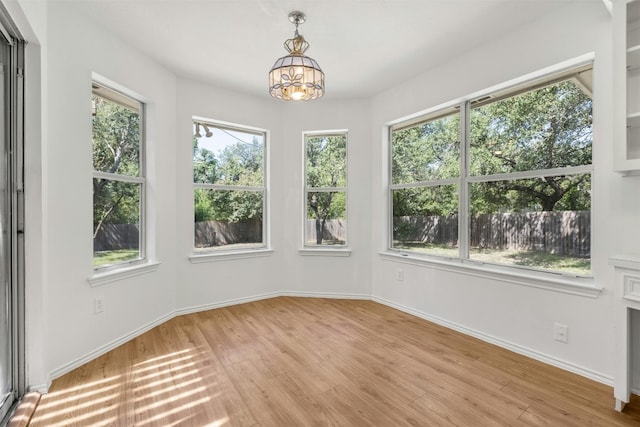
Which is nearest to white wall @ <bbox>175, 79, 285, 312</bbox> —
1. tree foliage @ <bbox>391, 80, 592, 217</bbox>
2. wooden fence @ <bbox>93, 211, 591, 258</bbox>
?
wooden fence @ <bbox>93, 211, 591, 258</bbox>

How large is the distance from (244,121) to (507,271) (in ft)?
11.2

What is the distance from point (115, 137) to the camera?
9.83ft

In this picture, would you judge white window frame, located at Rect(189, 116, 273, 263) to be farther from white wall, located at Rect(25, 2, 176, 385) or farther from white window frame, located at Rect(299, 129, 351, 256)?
white wall, located at Rect(25, 2, 176, 385)

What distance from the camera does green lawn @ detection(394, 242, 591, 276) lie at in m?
2.45

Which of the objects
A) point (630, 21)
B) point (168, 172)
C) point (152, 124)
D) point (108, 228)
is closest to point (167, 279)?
point (108, 228)

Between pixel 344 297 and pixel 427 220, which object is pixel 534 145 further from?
pixel 344 297

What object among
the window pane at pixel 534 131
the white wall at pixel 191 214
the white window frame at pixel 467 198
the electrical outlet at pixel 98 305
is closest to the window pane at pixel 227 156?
the white wall at pixel 191 214

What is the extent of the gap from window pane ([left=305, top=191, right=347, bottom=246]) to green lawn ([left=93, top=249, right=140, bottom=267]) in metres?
2.13

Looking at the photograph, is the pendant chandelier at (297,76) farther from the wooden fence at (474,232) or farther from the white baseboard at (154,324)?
the white baseboard at (154,324)

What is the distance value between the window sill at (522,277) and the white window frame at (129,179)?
3.00m

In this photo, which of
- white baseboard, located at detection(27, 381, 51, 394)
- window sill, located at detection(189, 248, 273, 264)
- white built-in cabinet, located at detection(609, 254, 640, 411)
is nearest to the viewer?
white built-in cabinet, located at detection(609, 254, 640, 411)

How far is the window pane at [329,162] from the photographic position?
4383 mm

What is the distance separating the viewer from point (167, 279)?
11.6 ft

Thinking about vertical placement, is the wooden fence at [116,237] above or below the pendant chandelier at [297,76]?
below
